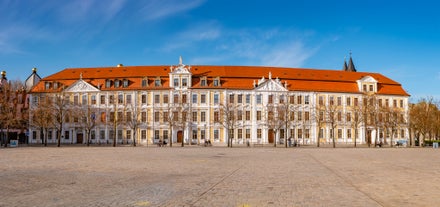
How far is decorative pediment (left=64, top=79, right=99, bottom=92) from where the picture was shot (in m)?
74.2

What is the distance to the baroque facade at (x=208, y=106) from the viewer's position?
7188 cm

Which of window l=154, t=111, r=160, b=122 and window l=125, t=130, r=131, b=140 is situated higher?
window l=154, t=111, r=160, b=122

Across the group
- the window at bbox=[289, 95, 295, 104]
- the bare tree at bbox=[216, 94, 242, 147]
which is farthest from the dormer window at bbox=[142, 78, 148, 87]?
the window at bbox=[289, 95, 295, 104]

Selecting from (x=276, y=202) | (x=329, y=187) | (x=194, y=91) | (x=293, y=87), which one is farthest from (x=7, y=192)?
(x=293, y=87)

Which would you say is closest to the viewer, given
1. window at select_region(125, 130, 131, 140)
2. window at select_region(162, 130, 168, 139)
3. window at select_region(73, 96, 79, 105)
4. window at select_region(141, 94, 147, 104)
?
window at select_region(162, 130, 168, 139)

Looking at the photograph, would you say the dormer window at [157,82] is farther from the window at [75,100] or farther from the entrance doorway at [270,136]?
the entrance doorway at [270,136]

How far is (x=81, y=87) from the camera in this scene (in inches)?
2936

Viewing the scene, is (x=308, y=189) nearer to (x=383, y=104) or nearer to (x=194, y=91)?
(x=194, y=91)

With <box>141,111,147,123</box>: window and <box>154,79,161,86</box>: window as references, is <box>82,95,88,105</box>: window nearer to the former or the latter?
<box>141,111,147,123</box>: window

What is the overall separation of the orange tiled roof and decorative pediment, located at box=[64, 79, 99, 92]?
1.27 metres

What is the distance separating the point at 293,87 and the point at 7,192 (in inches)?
2588

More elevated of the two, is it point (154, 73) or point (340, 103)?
point (154, 73)

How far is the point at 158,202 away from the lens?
37.4 feet

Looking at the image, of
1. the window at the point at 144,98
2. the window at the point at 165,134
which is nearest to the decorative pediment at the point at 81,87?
the window at the point at 144,98
